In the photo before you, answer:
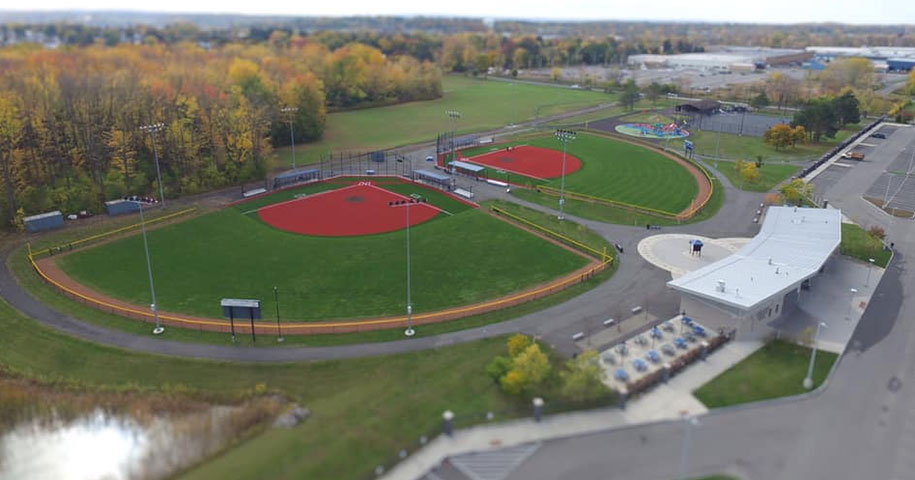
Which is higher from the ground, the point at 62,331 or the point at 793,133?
the point at 793,133

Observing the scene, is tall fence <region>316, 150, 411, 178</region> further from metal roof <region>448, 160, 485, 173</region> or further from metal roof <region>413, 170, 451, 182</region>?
metal roof <region>448, 160, 485, 173</region>

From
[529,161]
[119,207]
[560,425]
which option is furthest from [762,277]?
[119,207]

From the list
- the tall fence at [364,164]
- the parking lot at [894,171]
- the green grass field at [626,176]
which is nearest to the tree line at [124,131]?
Answer: the tall fence at [364,164]

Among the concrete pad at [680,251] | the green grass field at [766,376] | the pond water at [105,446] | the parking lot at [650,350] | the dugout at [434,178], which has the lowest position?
the pond water at [105,446]

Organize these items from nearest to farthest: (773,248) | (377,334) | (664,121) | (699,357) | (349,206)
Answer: (699,357) → (377,334) → (773,248) → (349,206) → (664,121)

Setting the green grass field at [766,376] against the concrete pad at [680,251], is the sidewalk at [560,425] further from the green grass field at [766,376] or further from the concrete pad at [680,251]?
the concrete pad at [680,251]

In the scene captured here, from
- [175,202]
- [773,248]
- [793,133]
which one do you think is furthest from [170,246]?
[793,133]

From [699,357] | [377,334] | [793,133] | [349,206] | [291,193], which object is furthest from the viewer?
[793,133]

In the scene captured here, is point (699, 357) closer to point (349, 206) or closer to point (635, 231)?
point (635, 231)
